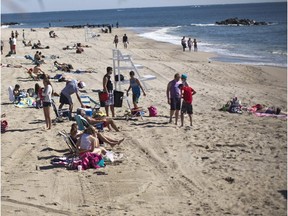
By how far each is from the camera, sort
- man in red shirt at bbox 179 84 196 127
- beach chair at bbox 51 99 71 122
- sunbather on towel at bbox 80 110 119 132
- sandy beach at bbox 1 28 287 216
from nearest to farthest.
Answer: sandy beach at bbox 1 28 287 216
sunbather on towel at bbox 80 110 119 132
man in red shirt at bbox 179 84 196 127
beach chair at bbox 51 99 71 122

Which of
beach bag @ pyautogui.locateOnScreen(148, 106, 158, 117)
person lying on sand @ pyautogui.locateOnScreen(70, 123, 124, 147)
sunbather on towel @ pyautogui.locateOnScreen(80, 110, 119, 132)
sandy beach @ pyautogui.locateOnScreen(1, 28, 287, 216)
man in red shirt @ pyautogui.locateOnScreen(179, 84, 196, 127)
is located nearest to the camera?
sandy beach @ pyautogui.locateOnScreen(1, 28, 287, 216)

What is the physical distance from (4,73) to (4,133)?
32.8 ft

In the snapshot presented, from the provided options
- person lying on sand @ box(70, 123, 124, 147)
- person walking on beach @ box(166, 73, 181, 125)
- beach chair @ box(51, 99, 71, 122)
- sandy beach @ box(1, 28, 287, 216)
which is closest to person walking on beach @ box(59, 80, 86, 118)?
beach chair @ box(51, 99, 71, 122)

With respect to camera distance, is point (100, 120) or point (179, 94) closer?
point (100, 120)

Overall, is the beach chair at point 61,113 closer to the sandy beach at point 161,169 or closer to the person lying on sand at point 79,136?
the sandy beach at point 161,169

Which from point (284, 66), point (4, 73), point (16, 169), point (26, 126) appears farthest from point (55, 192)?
point (284, 66)

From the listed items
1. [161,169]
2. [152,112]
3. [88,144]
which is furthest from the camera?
[152,112]

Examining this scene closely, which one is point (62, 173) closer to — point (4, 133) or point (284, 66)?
point (4, 133)

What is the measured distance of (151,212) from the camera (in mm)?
6098

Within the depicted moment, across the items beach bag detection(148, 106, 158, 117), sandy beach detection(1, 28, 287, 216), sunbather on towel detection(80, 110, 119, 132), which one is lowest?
sandy beach detection(1, 28, 287, 216)

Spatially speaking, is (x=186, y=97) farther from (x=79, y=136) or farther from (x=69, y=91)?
(x=79, y=136)

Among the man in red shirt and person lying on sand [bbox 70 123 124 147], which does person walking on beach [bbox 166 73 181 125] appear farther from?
person lying on sand [bbox 70 123 124 147]

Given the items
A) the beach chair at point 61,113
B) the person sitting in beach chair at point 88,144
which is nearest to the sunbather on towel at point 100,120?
the person sitting in beach chair at point 88,144

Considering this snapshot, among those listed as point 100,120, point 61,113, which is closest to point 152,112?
point 100,120
